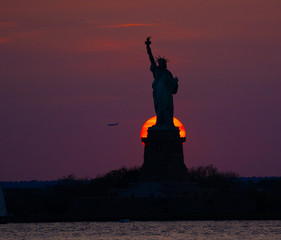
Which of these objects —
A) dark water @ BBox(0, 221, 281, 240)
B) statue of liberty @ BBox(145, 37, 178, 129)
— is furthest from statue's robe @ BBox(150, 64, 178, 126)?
dark water @ BBox(0, 221, 281, 240)


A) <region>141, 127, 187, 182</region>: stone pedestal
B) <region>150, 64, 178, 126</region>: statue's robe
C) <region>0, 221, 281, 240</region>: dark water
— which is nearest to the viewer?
<region>0, 221, 281, 240</region>: dark water

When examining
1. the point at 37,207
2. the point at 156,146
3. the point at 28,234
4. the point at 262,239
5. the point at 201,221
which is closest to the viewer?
the point at 262,239

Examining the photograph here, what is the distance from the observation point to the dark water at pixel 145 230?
3780 inches

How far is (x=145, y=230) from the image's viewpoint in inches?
4011

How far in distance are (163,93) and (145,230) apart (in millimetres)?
22142

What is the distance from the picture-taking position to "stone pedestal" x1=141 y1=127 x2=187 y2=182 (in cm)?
12006

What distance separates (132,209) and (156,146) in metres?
7.33

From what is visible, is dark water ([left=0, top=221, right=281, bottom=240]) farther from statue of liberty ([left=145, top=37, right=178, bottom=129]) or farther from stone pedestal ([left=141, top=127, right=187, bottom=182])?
statue of liberty ([left=145, top=37, right=178, bottom=129])

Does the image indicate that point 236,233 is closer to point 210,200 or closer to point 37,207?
point 210,200

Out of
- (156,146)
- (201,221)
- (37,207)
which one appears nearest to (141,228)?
(201,221)

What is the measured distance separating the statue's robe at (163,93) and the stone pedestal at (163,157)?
1230mm

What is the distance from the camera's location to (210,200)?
116 metres

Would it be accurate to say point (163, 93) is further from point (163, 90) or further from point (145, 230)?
point (145, 230)

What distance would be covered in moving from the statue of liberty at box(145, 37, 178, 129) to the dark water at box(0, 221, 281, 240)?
12.7 metres
